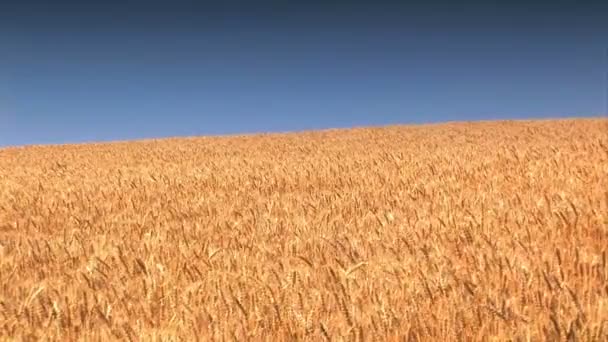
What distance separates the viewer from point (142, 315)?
2.68 metres

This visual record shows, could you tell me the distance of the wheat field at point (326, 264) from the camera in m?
2.38

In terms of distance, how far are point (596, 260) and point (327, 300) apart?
4.79 feet

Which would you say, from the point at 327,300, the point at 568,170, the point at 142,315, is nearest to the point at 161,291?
the point at 142,315

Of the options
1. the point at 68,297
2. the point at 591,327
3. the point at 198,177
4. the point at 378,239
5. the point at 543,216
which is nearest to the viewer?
the point at 591,327

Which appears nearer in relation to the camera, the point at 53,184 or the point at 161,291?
the point at 161,291

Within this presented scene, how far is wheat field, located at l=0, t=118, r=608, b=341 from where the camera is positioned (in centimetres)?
238

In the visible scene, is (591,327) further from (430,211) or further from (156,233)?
(156,233)

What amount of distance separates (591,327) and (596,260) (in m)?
1.13

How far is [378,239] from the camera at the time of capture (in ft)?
13.6

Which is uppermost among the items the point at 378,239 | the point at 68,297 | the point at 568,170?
the point at 568,170

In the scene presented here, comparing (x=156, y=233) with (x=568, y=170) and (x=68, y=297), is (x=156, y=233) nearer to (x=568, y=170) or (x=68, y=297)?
(x=68, y=297)

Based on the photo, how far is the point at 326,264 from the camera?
3537mm

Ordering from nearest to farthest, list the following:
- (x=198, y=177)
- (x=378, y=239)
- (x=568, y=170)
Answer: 1. (x=378, y=239)
2. (x=568, y=170)
3. (x=198, y=177)

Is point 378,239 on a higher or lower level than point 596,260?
higher
